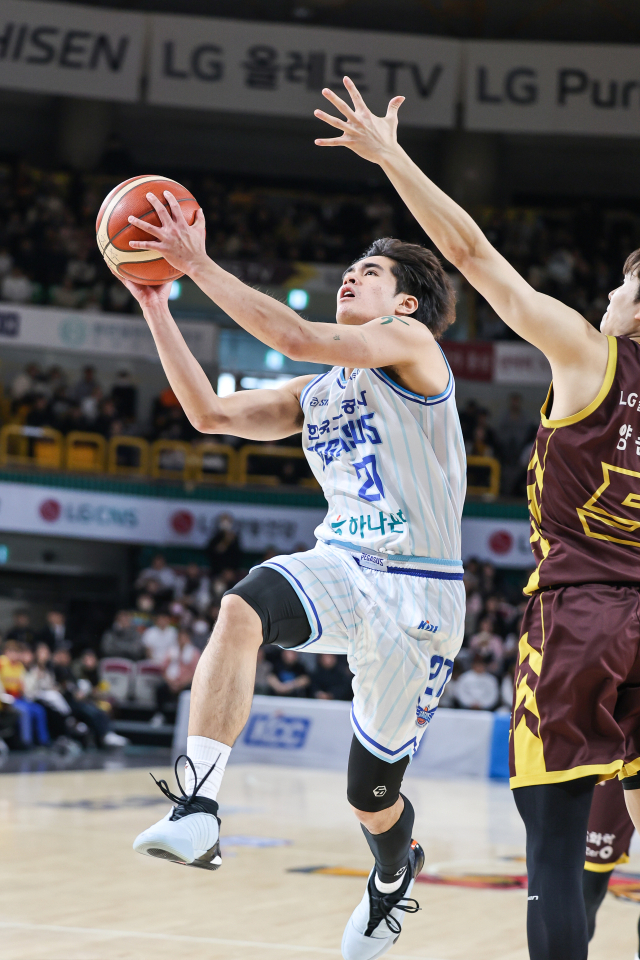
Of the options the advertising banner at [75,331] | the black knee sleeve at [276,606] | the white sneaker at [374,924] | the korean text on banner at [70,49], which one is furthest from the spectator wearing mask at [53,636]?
the black knee sleeve at [276,606]

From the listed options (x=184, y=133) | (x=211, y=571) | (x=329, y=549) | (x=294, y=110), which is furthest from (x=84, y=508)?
(x=329, y=549)

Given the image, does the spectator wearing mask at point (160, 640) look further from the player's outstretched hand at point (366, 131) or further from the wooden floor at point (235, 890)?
the player's outstretched hand at point (366, 131)

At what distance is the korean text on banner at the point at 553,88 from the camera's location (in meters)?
22.2

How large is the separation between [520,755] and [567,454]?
82cm

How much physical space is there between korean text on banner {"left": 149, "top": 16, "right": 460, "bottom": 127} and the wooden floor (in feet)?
52.4

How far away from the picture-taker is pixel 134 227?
3.97 m

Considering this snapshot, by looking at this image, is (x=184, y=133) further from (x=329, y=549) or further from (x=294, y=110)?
(x=329, y=549)

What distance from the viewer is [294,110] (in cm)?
2238

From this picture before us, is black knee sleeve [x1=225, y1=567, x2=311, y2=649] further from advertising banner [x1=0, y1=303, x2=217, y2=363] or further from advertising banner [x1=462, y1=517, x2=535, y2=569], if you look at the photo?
advertising banner [x1=0, y1=303, x2=217, y2=363]

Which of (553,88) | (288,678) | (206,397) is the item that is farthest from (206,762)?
(553,88)

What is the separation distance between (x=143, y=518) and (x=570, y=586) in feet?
57.1

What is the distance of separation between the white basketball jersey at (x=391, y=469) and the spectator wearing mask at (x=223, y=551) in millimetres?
15269

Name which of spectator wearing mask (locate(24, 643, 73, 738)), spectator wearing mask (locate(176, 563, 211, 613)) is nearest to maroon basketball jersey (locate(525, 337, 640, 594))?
spectator wearing mask (locate(24, 643, 73, 738))

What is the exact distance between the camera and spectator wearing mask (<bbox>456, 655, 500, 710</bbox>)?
15.7m
